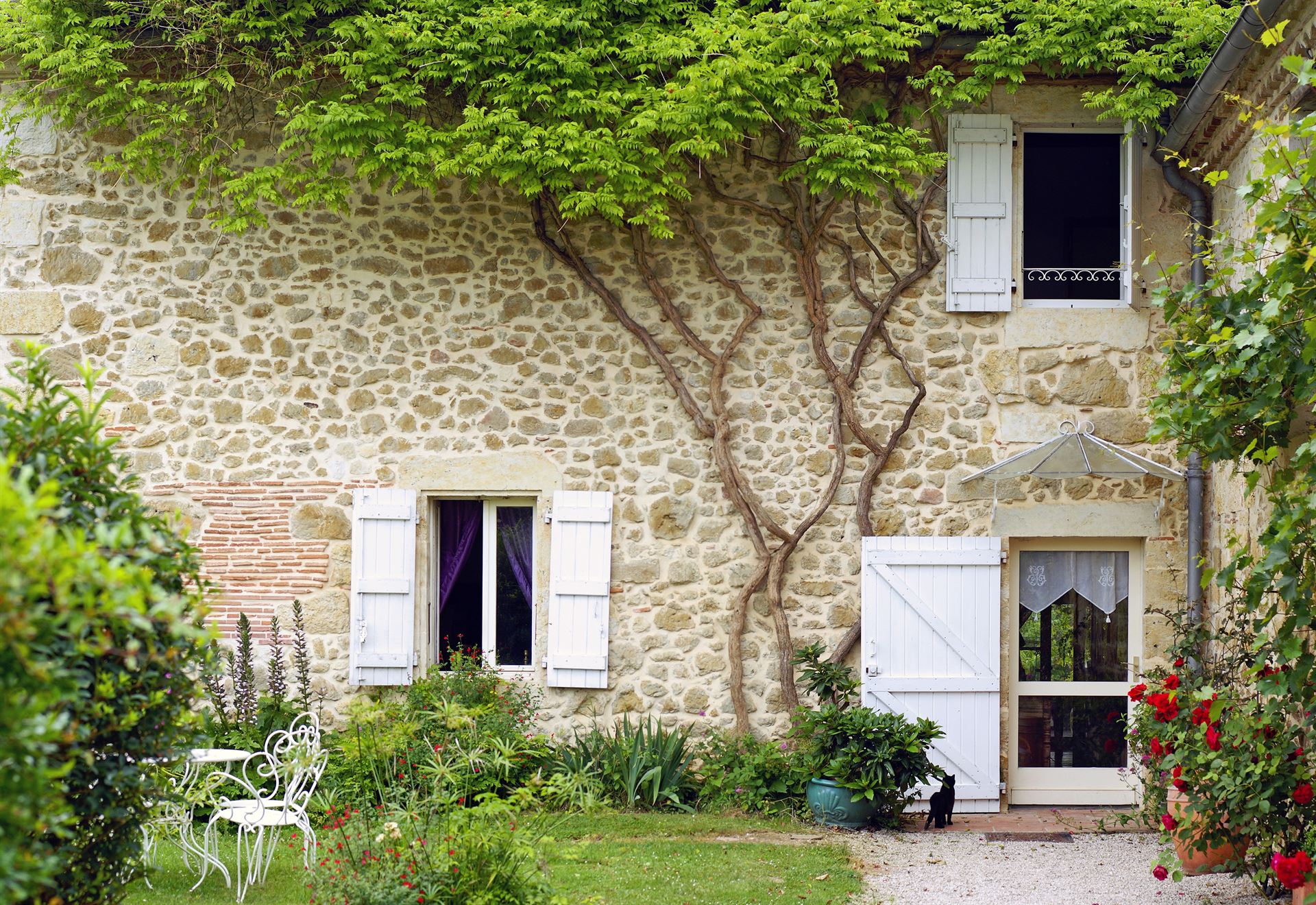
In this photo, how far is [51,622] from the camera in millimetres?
2018

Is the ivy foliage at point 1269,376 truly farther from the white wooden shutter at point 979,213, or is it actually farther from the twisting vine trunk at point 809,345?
the twisting vine trunk at point 809,345

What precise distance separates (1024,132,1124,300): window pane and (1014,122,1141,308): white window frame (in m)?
0.06

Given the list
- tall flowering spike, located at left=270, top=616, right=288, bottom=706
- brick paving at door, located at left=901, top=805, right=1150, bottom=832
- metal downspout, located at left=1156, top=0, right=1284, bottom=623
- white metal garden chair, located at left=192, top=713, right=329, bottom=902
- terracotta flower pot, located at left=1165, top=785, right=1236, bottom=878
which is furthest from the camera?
tall flowering spike, located at left=270, top=616, right=288, bottom=706

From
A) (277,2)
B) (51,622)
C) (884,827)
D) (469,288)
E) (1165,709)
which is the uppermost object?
(277,2)

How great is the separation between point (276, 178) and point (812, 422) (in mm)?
3643

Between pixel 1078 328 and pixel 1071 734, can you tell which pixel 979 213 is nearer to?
pixel 1078 328

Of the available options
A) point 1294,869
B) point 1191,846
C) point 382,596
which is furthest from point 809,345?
point 1294,869

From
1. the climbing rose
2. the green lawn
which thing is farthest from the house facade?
the climbing rose

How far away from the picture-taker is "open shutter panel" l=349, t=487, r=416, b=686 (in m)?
7.21

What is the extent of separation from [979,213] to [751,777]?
146 inches

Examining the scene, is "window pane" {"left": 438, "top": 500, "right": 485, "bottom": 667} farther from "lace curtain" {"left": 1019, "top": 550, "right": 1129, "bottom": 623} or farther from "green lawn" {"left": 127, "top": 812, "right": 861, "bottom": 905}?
"lace curtain" {"left": 1019, "top": 550, "right": 1129, "bottom": 623}

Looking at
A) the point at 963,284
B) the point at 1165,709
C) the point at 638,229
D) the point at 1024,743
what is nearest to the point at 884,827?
the point at 1024,743

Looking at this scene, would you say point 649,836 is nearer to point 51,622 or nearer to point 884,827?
point 884,827

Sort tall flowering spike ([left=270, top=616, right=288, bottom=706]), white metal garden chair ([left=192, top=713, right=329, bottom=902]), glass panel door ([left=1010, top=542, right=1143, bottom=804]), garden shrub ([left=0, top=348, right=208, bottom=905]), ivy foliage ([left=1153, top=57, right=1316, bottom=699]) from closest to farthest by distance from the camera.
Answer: garden shrub ([left=0, top=348, right=208, bottom=905])
ivy foliage ([left=1153, top=57, right=1316, bottom=699])
white metal garden chair ([left=192, top=713, right=329, bottom=902])
tall flowering spike ([left=270, top=616, right=288, bottom=706])
glass panel door ([left=1010, top=542, right=1143, bottom=804])
